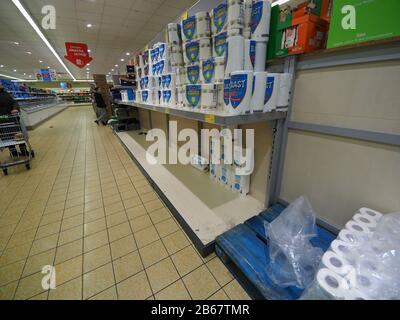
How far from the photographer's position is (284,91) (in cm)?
143

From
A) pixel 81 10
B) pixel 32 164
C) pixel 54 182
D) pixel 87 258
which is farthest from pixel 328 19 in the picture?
pixel 81 10

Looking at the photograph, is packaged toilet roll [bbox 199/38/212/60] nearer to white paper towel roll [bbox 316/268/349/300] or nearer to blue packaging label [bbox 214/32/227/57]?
blue packaging label [bbox 214/32/227/57]

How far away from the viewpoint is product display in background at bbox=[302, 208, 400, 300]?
2.38 ft

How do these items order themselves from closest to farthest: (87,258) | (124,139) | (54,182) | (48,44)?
(87,258) → (54,182) → (124,139) → (48,44)

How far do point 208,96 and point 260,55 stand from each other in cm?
51

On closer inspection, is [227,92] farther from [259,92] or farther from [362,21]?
Result: [362,21]

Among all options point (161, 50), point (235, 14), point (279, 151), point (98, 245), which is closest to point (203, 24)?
point (235, 14)

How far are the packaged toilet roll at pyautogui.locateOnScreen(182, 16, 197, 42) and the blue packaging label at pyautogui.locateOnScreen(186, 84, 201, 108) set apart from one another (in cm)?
46

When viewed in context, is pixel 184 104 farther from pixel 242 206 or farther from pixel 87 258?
pixel 87 258

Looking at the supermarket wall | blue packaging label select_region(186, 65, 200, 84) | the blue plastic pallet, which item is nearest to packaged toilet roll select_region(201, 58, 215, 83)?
blue packaging label select_region(186, 65, 200, 84)

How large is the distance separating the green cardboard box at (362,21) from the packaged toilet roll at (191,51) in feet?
3.23

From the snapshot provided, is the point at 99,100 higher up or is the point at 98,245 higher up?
the point at 99,100
